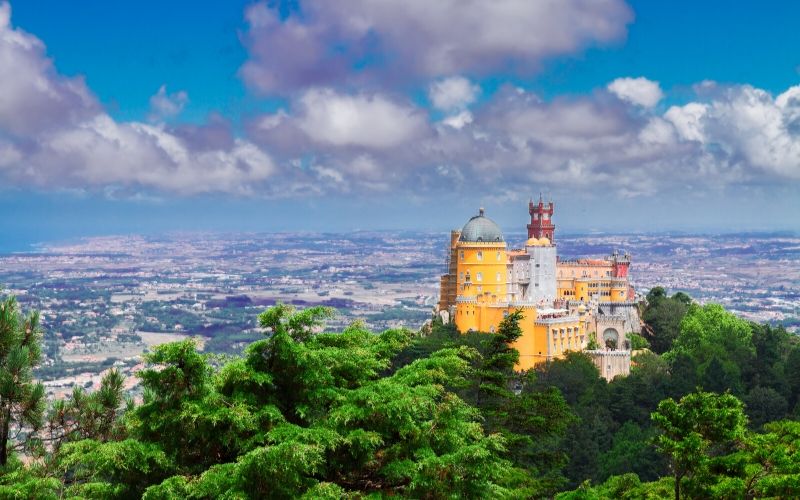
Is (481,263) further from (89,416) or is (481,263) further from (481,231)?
(89,416)

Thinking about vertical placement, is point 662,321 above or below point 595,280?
below

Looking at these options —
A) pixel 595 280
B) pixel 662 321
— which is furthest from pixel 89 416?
pixel 595 280

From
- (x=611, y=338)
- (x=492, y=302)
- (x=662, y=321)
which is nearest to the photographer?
(x=492, y=302)

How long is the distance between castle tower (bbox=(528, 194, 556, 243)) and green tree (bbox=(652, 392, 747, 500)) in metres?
56.8

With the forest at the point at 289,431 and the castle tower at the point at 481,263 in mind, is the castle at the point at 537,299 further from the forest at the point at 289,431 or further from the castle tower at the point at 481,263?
the forest at the point at 289,431

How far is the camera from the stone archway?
56.7 m

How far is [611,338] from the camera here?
5700 centimetres

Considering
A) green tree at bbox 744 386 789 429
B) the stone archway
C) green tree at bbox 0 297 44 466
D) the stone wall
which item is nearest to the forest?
green tree at bbox 0 297 44 466

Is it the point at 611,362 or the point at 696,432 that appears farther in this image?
the point at 611,362

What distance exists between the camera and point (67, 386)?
233 ft

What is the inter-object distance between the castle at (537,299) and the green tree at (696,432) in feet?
101

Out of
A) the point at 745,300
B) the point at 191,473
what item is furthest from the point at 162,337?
the point at 191,473

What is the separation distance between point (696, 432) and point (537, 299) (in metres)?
46.4

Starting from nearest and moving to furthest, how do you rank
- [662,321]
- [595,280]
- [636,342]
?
[636,342], [662,321], [595,280]
